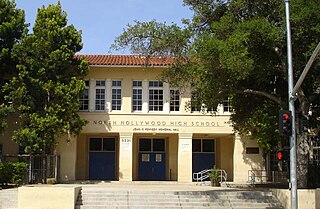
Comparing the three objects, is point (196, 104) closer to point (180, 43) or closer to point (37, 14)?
point (180, 43)

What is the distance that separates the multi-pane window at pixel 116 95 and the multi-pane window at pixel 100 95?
58cm

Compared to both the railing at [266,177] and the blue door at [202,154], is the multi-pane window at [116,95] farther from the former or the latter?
the railing at [266,177]

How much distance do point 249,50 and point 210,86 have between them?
7.17 feet

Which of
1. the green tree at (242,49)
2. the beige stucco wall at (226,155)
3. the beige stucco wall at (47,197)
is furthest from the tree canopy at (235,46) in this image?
the beige stucco wall at (226,155)

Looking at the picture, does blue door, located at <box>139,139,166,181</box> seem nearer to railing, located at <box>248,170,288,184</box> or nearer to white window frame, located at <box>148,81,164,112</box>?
white window frame, located at <box>148,81,164,112</box>

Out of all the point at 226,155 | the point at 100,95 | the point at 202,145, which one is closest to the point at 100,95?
the point at 100,95

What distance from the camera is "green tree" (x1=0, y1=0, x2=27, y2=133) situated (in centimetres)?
2938

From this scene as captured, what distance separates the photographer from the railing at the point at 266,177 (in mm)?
31797

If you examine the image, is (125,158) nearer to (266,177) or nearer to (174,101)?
(174,101)

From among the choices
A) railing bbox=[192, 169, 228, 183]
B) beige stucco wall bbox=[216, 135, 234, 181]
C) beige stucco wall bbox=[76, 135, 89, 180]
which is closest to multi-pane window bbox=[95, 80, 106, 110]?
beige stucco wall bbox=[76, 135, 89, 180]

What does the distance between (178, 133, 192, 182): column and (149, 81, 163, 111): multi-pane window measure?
2.34m

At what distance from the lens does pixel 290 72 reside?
17.6 m

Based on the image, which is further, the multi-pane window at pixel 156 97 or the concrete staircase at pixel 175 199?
the multi-pane window at pixel 156 97

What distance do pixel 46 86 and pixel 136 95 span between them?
6423 mm
